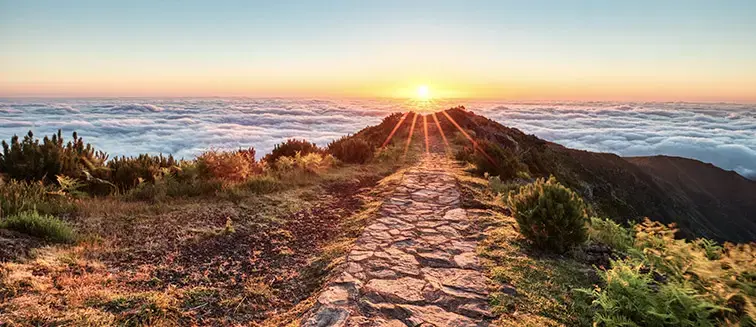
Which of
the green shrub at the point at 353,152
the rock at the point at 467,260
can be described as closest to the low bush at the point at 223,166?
the green shrub at the point at 353,152

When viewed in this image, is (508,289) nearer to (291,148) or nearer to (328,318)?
(328,318)

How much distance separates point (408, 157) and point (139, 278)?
1180 cm

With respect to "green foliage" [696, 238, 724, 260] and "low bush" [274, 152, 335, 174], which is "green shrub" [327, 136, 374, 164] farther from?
"green foliage" [696, 238, 724, 260]

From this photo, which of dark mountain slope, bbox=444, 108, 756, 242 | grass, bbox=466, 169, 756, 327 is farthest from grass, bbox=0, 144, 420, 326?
dark mountain slope, bbox=444, 108, 756, 242

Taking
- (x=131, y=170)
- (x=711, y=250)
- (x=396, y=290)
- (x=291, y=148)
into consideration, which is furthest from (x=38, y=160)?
(x=711, y=250)

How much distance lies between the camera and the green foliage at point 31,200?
4.94 metres

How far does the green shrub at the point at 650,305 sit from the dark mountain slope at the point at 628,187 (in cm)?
1499

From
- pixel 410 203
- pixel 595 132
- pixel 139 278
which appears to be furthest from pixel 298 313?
pixel 595 132

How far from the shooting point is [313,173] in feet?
32.9

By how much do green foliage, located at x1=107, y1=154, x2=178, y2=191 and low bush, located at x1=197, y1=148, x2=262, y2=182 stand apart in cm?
70

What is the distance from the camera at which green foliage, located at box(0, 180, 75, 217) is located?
16.2ft

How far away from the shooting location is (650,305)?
2.88m

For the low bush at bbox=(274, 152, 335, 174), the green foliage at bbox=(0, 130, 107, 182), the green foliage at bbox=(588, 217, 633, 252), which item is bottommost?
the green foliage at bbox=(588, 217, 633, 252)

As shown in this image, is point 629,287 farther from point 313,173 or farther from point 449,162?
point 449,162
